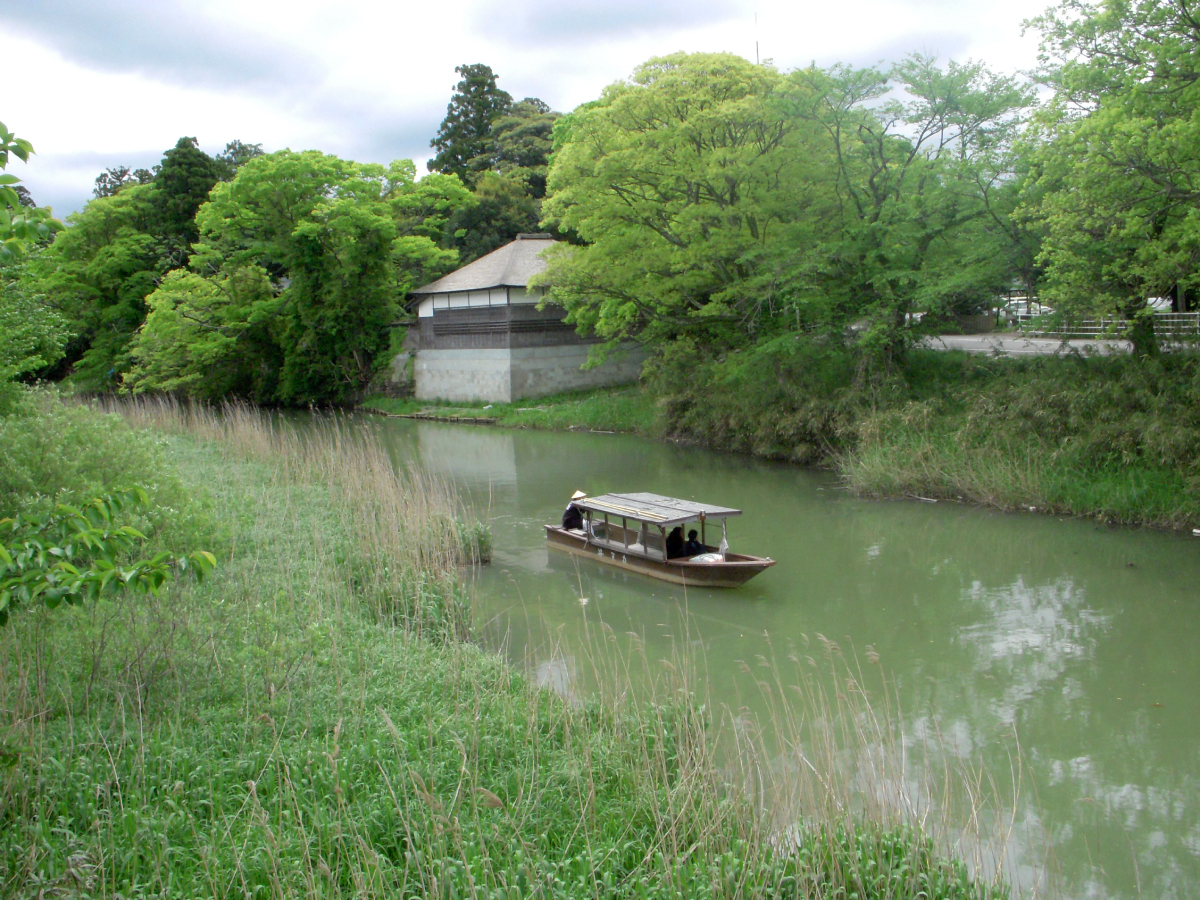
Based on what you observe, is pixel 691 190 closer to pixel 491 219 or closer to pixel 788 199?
pixel 788 199

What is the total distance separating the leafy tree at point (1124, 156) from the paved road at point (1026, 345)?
2.44 meters

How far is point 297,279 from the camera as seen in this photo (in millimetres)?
29859

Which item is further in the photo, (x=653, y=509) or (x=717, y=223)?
(x=717, y=223)

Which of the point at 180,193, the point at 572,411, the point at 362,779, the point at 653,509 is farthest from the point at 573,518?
the point at 180,193

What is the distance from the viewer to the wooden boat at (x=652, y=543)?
9.92 metres

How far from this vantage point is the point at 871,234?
1636 cm

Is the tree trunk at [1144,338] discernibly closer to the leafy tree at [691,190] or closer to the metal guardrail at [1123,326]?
the metal guardrail at [1123,326]

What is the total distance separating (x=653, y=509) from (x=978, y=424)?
6.68 metres

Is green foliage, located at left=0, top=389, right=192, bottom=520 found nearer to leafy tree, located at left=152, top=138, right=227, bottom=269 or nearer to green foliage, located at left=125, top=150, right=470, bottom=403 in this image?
green foliage, located at left=125, top=150, right=470, bottom=403

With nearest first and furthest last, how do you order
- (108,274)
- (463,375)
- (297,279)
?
(463,375)
(297,279)
(108,274)

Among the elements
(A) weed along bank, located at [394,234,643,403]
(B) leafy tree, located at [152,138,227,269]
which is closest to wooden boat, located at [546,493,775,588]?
(A) weed along bank, located at [394,234,643,403]

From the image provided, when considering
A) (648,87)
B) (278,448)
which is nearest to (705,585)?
(278,448)

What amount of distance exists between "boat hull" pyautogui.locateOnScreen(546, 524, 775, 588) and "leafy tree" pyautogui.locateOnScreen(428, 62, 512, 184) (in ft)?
113

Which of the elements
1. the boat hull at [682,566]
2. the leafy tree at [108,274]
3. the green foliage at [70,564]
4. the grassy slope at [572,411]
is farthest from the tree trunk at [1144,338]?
the leafy tree at [108,274]
